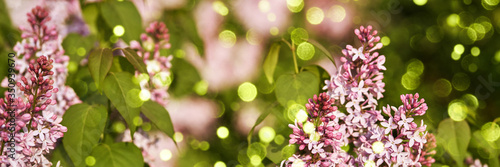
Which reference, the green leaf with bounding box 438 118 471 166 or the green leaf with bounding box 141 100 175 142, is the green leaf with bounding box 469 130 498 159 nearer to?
the green leaf with bounding box 438 118 471 166

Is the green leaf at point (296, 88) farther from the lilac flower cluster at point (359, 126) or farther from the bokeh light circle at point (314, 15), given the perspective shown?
the bokeh light circle at point (314, 15)

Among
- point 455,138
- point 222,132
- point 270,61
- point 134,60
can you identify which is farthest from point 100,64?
point 455,138

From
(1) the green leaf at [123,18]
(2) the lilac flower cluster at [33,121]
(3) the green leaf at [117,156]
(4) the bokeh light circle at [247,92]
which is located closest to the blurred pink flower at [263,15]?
Result: (4) the bokeh light circle at [247,92]

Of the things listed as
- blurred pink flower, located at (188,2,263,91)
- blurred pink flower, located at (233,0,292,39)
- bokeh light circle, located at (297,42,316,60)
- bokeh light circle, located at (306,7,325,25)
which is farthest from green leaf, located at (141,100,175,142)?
bokeh light circle, located at (306,7,325,25)

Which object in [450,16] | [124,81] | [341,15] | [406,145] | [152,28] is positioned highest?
[450,16]

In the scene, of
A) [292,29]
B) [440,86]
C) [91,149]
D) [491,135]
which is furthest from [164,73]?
[440,86]

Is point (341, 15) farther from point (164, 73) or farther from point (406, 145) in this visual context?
point (406, 145)
